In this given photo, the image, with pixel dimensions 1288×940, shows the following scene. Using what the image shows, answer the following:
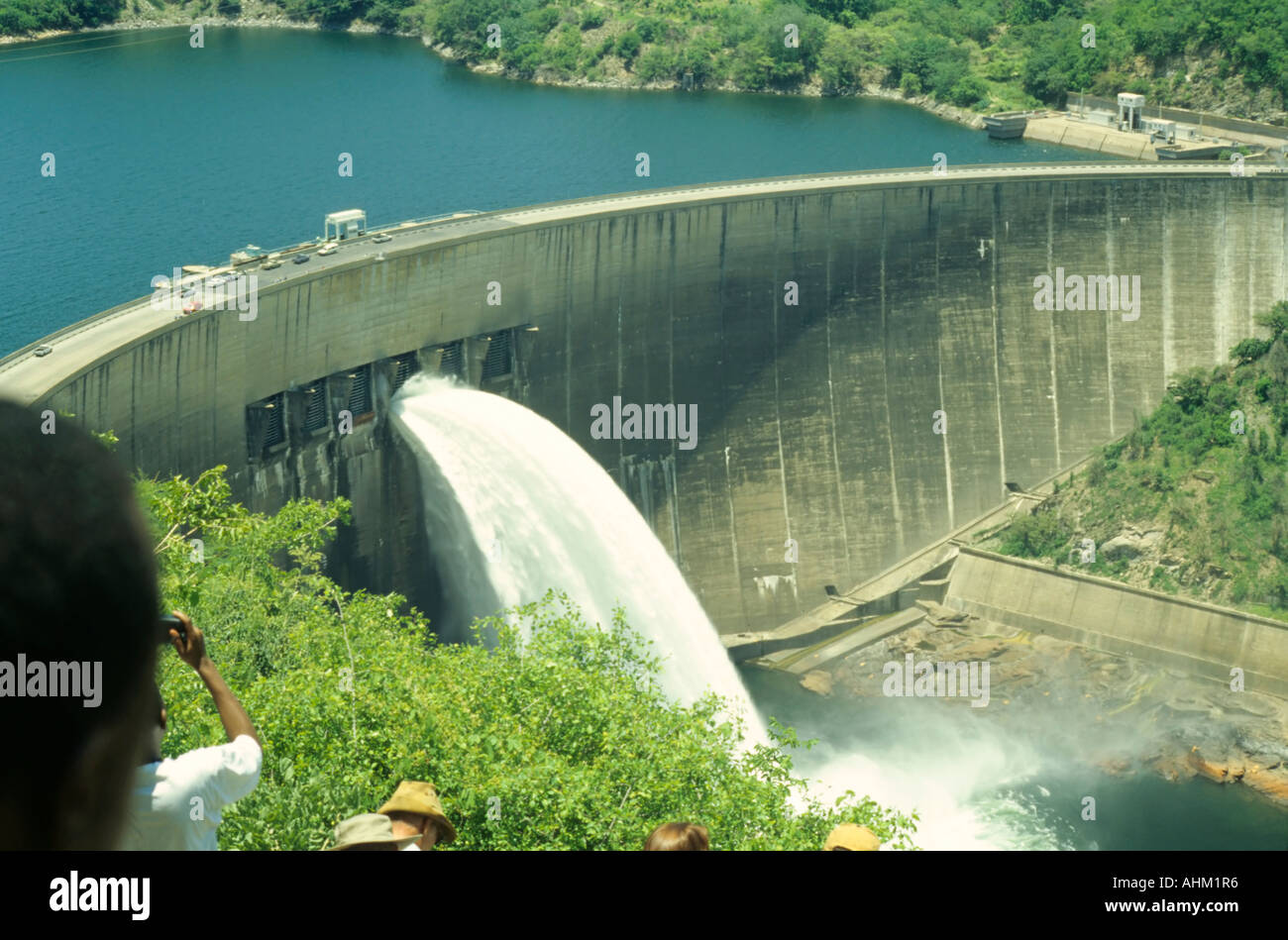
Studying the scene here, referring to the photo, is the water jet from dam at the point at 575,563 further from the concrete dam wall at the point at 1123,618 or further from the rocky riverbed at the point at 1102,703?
the concrete dam wall at the point at 1123,618

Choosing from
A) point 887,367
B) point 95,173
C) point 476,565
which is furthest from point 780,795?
point 95,173

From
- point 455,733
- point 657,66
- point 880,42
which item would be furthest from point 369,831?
point 880,42

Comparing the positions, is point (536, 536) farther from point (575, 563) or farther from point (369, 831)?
point (369, 831)

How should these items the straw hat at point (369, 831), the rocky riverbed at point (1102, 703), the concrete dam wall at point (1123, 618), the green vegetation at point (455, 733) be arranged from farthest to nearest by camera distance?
1. the concrete dam wall at point (1123, 618)
2. the rocky riverbed at point (1102, 703)
3. the green vegetation at point (455, 733)
4. the straw hat at point (369, 831)

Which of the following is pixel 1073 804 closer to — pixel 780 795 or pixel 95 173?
pixel 780 795

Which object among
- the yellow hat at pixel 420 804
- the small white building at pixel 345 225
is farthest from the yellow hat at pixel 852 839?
the small white building at pixel 345 225
